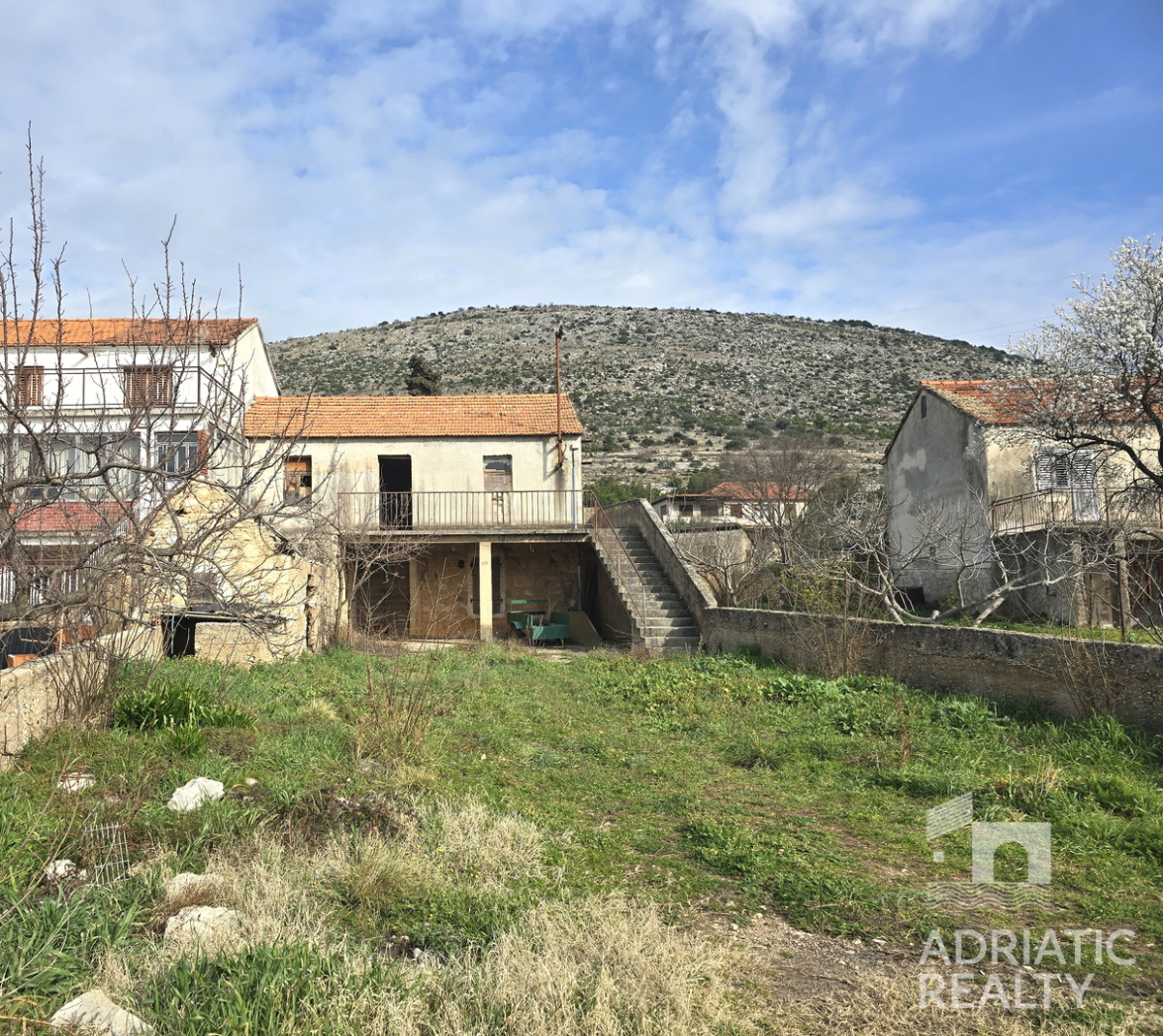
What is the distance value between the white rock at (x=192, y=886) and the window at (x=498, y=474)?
17.3 m

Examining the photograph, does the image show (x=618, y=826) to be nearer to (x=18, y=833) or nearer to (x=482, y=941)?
(x=482, y=941)

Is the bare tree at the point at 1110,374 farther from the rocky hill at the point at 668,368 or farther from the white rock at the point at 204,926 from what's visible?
the rocky hill at the point at 668,368

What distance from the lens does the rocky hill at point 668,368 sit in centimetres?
5169

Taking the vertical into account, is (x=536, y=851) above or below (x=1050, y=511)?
below

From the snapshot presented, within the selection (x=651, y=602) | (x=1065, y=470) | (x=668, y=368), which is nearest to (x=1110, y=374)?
(x=1065, y=470)

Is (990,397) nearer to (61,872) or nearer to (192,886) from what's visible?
(192,886)

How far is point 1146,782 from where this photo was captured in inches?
235

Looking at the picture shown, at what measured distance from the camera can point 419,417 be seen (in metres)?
21.9

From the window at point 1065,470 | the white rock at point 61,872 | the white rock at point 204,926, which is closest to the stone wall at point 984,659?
the white rock at point 204,926

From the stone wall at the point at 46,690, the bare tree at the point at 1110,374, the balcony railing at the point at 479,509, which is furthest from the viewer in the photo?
the balcony railing at the point at 479,509

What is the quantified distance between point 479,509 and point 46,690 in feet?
46.9

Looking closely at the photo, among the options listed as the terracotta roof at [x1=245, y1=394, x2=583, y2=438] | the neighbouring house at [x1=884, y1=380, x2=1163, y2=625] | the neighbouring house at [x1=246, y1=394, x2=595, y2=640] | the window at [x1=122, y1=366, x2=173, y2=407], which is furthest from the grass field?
the terracotta roof at [x1=245, y1=394, x2=583, y2=438]

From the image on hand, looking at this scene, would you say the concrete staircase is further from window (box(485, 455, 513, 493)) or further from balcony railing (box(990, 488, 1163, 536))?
balcony railing (box(990, 488, 1163, 536))

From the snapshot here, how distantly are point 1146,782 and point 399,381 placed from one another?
2193 inches
